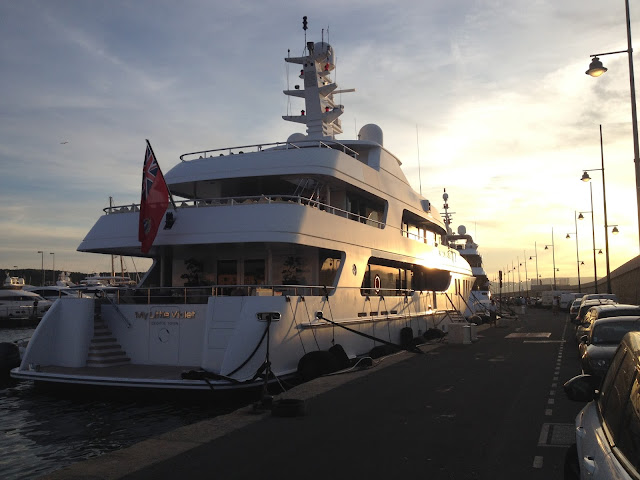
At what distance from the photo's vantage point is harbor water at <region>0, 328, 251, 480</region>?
9047mm

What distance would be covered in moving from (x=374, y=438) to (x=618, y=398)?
178 inches

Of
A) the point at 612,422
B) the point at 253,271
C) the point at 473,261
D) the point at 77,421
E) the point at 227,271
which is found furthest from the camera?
the point at 473,261

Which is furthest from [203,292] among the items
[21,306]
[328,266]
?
[21,306]

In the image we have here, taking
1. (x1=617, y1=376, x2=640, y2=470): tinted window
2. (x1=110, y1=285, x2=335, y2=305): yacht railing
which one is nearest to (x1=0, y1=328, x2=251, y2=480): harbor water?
(x1=110, y1=285, x2=335, y2=305): yacht railing

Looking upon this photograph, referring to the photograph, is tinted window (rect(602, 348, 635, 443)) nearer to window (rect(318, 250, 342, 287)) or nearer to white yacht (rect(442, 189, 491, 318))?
window (rect(318, 250, 342, 287))

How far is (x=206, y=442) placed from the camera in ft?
24.4

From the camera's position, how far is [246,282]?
55.2ft

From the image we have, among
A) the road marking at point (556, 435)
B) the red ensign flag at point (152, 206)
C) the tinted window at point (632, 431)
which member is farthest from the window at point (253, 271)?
the tinted window at point (632, 431)

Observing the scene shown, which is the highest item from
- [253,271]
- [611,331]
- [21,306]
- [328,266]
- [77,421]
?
[328,266]

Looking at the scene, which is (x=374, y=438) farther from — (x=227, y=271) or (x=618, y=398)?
(x=227, y=271)

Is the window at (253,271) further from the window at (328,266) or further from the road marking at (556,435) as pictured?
the road marking at (556,435)

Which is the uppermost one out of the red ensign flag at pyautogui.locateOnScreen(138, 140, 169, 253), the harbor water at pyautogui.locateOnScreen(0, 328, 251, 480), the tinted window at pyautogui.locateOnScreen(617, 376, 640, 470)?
the red ensign flag at pyautogui.locateOnScreen(138, 140, 169, 253)

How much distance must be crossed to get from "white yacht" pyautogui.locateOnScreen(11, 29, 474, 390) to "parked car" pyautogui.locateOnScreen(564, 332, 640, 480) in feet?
23.2

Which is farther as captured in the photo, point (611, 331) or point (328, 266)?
point (328, 266)
